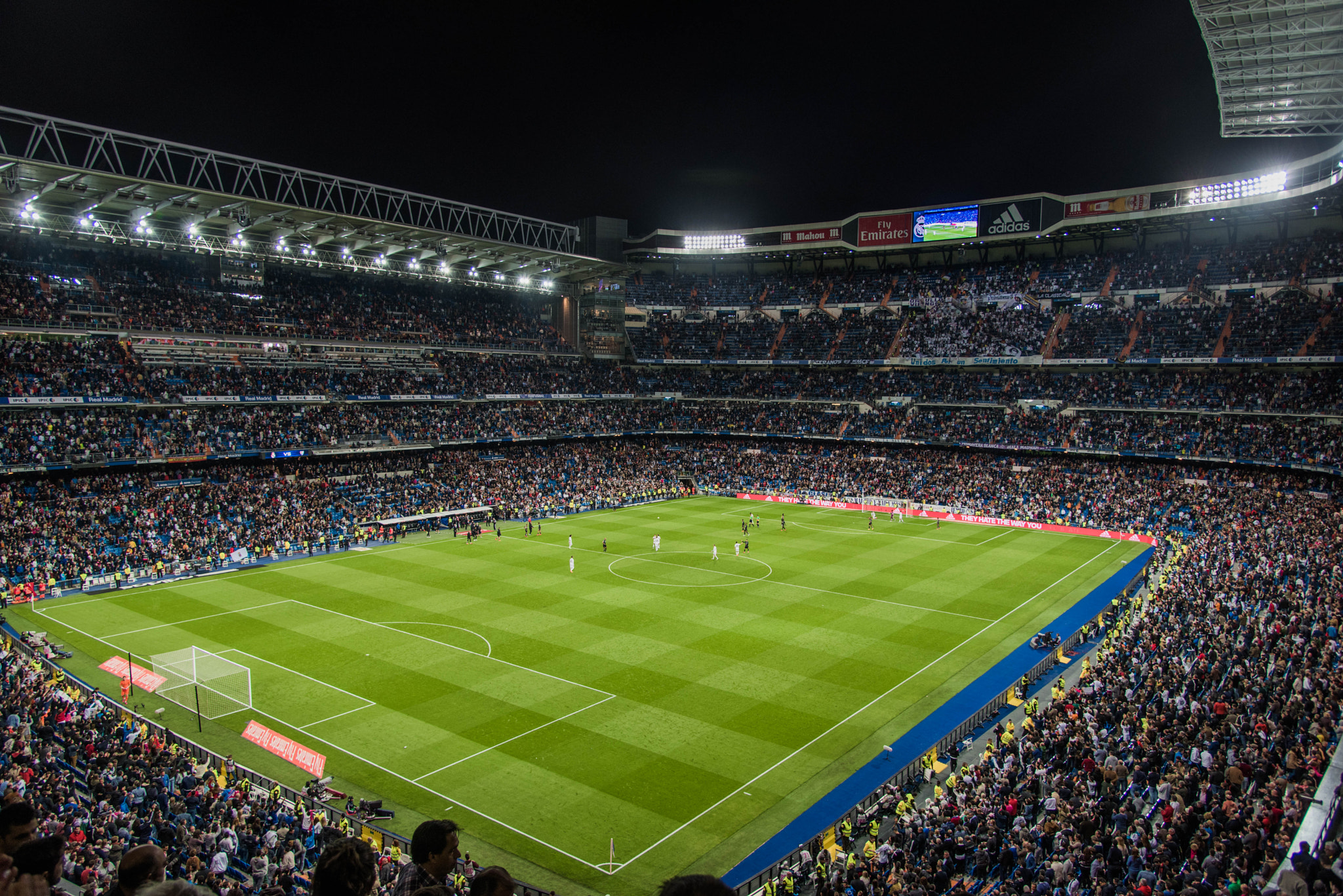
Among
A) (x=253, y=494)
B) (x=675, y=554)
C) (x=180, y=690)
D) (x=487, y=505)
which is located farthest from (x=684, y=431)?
(x=180, y=690)

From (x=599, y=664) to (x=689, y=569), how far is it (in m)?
14.1

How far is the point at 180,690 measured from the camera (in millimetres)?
24469

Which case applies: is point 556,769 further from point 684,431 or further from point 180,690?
point 684,431

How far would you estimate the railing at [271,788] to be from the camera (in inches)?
611

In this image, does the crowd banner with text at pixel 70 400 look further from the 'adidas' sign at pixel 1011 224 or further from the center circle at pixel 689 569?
the 'adidas' sign at pixel 1011 224

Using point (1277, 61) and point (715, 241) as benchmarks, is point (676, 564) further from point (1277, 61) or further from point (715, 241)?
point (715, 241)

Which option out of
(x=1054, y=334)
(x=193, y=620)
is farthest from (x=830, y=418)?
(x=193, y=620)

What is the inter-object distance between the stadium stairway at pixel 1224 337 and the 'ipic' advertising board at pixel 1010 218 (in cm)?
1593

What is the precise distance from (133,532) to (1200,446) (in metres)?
62.4

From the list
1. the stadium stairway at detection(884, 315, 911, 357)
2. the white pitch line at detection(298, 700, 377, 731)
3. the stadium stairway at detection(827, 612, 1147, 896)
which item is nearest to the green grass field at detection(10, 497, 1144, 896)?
the white pitch line at detection(298, 700, 377, 731)

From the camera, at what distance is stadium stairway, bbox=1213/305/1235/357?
5428cm

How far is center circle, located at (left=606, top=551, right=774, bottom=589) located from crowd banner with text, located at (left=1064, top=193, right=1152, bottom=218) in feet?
142

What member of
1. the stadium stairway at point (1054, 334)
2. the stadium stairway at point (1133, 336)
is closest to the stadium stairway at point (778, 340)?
the stadium stairway at point (1054, 334)

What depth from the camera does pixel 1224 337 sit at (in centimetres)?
5488
